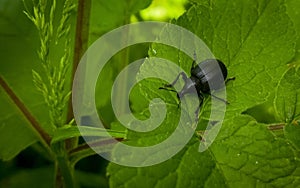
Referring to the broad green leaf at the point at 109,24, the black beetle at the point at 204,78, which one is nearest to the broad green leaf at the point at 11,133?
the broad green leaf at the point at 109,24

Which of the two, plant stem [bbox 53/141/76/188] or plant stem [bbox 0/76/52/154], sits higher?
plant stem [bbox 0/76/52/154]

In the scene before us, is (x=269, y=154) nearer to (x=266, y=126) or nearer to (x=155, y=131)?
(x=266, y=126)

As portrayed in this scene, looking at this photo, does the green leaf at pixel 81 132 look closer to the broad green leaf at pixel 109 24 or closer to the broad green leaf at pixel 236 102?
the broad green leaf at pixel 236 102

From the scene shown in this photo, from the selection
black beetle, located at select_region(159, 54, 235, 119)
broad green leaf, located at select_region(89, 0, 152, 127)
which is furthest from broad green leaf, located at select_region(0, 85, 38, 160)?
black beetle, located at select_region(159, 54, 235, 119)

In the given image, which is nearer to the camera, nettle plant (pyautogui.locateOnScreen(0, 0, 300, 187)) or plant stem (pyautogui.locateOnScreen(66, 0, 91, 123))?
nettle plant (pyautogui.locateOnScreen(0, 0, 300, 187))

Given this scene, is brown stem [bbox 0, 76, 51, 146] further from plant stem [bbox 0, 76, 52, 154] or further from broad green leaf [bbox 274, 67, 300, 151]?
broad green leaf [bbox 274, 67, 300, 151]

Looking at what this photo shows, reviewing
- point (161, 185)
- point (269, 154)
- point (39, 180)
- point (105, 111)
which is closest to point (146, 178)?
point (161, 185)

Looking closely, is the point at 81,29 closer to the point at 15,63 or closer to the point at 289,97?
the point at 15,63
